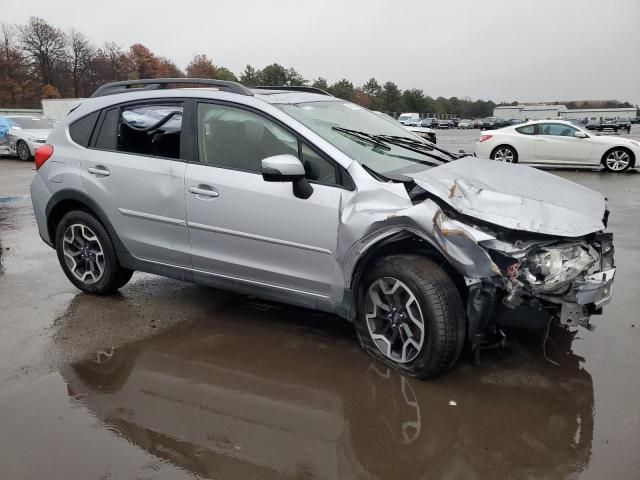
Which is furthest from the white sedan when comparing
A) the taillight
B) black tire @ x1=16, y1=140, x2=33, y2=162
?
black tire @ x1=16, y1=140, x2=33, y2=162

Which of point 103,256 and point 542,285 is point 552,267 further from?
point 103,256

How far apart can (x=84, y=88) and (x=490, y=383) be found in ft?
279

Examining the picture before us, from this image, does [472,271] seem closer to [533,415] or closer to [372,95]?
[533,415]

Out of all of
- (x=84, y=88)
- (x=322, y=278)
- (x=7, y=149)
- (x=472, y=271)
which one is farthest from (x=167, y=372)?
(x=84, y=88)

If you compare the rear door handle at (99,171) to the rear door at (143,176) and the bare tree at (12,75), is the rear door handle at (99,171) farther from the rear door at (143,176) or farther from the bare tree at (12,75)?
the bare tree at (12,75)

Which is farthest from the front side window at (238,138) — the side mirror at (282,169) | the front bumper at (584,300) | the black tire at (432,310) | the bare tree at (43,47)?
the bare tree at (43,47)

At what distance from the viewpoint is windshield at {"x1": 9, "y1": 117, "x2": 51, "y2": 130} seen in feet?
60.7

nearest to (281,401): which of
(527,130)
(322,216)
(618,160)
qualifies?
(322,216)

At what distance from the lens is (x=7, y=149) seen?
1852cm

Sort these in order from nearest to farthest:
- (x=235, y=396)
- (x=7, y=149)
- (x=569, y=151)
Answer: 1. (x=235, y=396)
2. (x=569, y=151)
3. (x=7, y=149)

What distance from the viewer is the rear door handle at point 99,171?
4543mm

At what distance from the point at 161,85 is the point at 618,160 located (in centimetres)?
1320

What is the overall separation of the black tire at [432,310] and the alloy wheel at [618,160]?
13129 millimetres

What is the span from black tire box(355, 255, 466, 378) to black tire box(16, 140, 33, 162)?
17637mm
